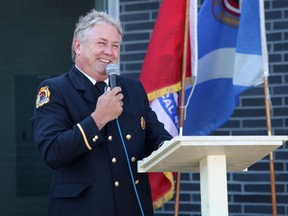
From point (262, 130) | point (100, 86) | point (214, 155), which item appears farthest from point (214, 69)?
point (214, 155)

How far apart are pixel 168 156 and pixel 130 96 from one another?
2.81 feet

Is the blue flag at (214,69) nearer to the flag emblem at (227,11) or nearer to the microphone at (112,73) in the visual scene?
the flag emblem at (227,11)

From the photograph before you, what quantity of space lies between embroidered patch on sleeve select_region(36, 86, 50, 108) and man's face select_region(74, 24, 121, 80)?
0.23 meters

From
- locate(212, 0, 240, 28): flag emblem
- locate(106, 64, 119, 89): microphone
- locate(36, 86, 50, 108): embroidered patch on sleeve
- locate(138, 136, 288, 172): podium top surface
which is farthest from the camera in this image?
locate(212, 0, 240, 28): flag emblem

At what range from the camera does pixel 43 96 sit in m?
3.63

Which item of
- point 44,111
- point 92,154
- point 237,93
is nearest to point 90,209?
point 92,154

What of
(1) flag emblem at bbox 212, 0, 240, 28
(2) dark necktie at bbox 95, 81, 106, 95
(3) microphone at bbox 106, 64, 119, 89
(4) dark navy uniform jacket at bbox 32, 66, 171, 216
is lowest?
(4) dark navy uniform jacket at bbox 32, 66, 171, 216

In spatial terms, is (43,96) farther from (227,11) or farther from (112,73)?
(227,11)

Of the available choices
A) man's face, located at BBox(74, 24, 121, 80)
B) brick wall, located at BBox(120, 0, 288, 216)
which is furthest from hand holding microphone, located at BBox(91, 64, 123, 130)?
brick wall, located at BBox(120, 0, 288, 216)

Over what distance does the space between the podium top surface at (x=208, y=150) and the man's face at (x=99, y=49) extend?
1.90 feet

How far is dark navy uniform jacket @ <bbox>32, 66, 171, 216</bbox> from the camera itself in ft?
11.4

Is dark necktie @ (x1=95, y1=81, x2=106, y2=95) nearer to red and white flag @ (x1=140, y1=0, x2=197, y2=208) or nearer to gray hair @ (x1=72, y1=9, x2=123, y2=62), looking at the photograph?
gray hair @ (x1=72, y1=9, x2=123, y2=62)

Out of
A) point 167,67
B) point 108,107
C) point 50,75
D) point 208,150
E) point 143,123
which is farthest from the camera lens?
point 50,75

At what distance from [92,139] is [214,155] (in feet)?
2.09
